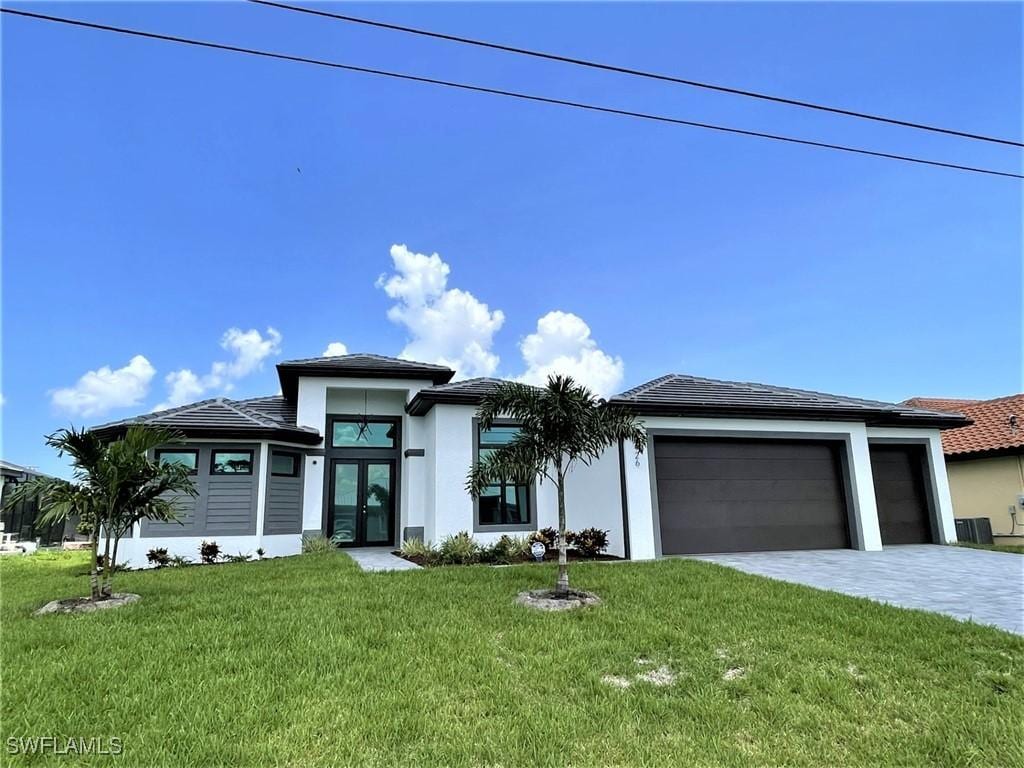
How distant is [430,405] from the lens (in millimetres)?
12602

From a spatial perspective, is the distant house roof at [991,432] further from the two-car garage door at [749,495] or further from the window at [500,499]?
the window at [500,499]

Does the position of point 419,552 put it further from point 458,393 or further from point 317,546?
point 458,393

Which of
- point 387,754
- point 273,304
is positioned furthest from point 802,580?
point 273,304

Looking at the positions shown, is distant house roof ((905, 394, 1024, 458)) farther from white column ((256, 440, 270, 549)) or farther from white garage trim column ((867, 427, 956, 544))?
white column ((256, 440, 270, 549))

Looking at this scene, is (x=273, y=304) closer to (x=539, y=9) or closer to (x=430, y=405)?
(x=430, y=405)

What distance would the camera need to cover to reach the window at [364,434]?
1402 centimetres

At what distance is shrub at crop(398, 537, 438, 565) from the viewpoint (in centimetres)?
1058

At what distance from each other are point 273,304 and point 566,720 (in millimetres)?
18843

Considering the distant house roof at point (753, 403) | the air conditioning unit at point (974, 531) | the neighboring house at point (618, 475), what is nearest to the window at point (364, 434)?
the neighboring house at point (618, 475)

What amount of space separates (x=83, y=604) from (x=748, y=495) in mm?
11799

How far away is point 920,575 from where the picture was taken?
8.51m

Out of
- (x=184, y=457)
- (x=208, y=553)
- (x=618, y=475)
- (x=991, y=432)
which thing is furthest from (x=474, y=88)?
(x=991, y=432)

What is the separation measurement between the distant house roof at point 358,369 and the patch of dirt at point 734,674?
34.4ft

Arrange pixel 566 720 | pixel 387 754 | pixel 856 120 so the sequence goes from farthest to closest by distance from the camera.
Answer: pixel 856 120 < pixel 566 720 < pixel 387 754
